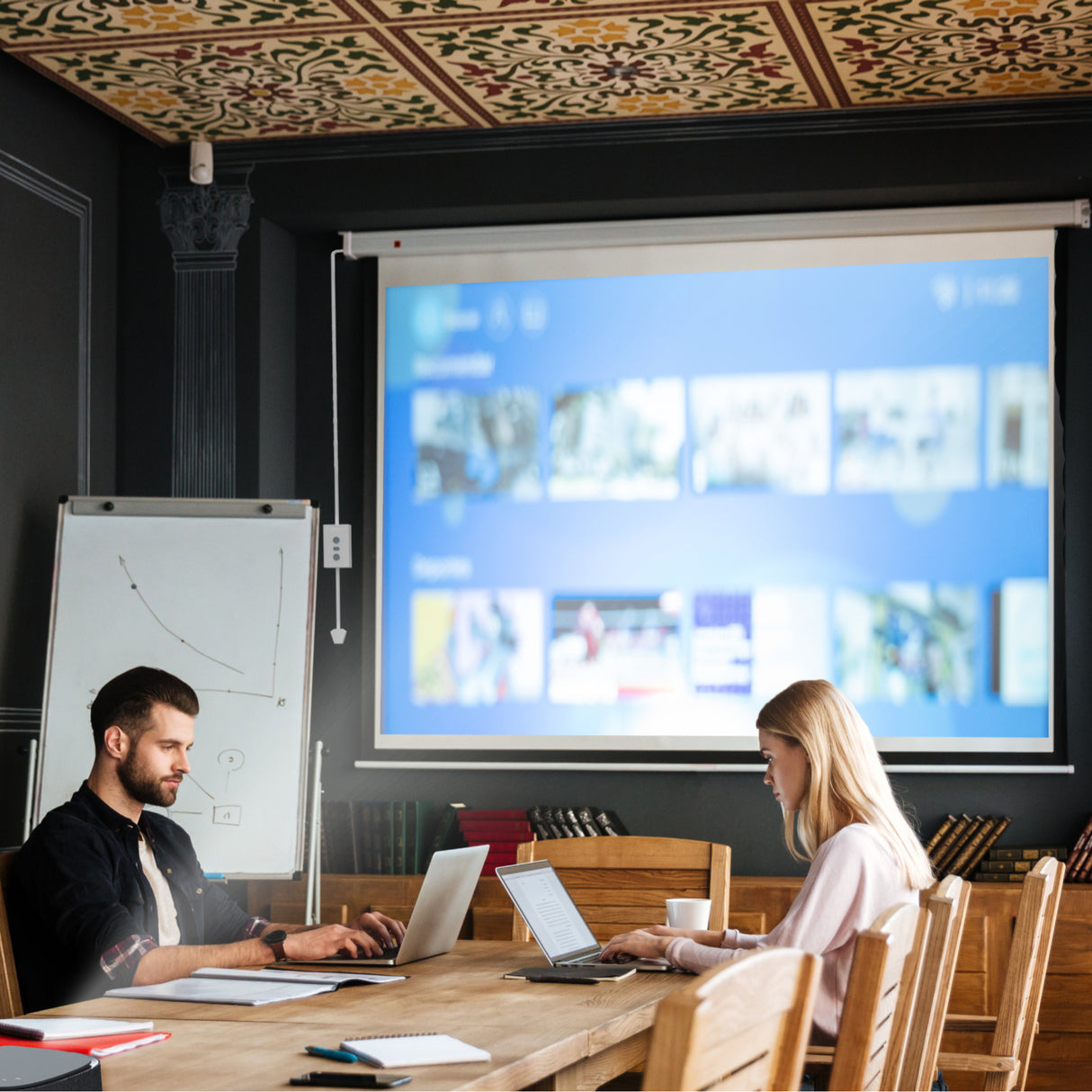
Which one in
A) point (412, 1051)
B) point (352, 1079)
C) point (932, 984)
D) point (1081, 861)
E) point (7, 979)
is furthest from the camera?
point (1081, 861)

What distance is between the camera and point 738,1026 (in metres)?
1.15

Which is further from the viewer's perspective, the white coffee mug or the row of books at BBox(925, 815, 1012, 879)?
the row of books at BBox(925, 815, 1012, 879)

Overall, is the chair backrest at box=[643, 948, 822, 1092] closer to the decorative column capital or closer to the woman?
the woman

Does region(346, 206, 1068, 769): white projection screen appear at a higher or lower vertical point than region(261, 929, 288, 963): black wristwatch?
higher

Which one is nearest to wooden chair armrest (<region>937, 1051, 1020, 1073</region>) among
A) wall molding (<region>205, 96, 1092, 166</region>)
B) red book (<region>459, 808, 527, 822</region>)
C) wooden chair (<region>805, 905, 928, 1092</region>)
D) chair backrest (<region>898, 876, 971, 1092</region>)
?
chair backrest (<region>898, 876, 971, 1092</region>)

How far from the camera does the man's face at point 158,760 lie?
2.89 m

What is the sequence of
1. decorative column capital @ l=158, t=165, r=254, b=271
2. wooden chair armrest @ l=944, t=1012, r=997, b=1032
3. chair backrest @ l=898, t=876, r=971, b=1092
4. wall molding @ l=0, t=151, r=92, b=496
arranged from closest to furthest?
1. chair backrest @ l=898, t=876, r=971, b=1092
2. wooden chair armrest @ l=944, t=1012, r=997, b=1032
3. wall molding @ l=0, t=151, r=92, b=496
4. decorative column capital @ l=158, t=165, r=254, b=271

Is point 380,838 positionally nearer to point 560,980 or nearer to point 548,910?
point 548,910

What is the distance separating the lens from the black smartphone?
65.9 inches

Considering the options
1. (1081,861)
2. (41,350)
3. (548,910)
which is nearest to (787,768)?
(548,910)

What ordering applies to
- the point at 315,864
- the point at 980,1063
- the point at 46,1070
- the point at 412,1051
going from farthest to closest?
the point at 315,864, the point at 980,1063, the point at 412,1051, the point at 46,1070

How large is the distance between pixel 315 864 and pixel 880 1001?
10.7ft

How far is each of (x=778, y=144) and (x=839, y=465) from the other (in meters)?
1.11

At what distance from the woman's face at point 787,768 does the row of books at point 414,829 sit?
197cm
